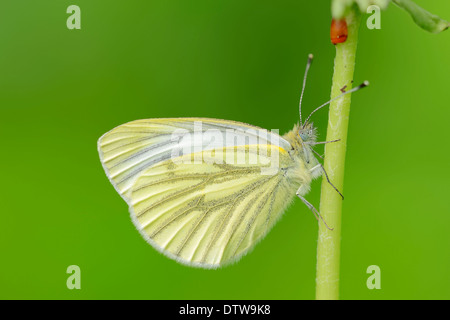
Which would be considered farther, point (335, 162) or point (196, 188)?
point (196, 188)

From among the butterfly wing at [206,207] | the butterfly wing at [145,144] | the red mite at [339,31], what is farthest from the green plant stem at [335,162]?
the butterfly wing at [145,144]

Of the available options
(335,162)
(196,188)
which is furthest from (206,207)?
(335,162)

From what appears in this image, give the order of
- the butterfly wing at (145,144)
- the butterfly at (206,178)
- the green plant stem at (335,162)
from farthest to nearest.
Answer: the butterfly wing at (145,144) < the butterfly at (206,178) < the green plant stem at (335,162)

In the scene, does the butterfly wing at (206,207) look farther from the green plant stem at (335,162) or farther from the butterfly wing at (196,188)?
the green plant stem at (335,162)

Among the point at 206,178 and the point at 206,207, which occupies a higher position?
the point at 206,178

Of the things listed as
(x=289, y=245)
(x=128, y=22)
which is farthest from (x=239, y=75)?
(x=289, y=245)

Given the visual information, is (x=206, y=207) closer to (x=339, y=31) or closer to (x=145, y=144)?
(x=145, y=144)
